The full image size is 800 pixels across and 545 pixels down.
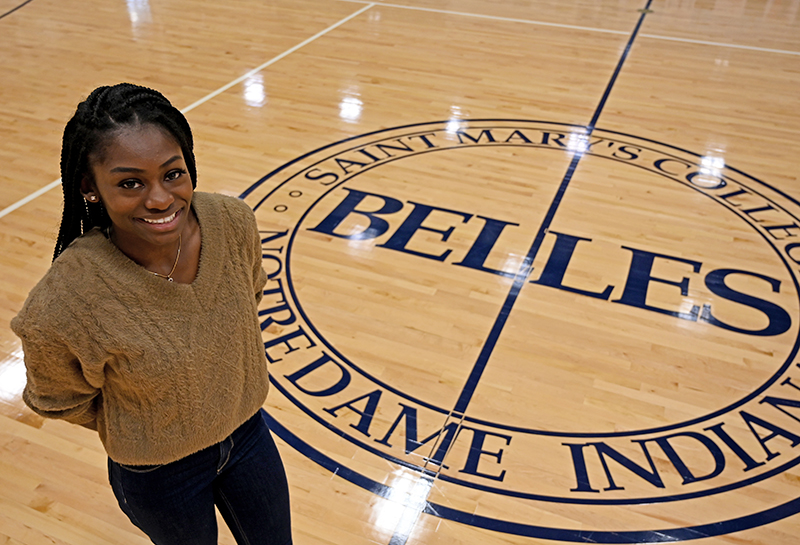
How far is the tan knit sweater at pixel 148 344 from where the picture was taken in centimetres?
114

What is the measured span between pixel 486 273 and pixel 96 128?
98.9 inches

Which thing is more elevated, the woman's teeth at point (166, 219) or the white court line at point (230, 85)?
the woman's teeth at point (166, 219)

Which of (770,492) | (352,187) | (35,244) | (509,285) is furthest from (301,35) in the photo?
(770,492)

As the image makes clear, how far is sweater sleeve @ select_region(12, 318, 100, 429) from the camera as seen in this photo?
115 cm

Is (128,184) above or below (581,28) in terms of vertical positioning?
above

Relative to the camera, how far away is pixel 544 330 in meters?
3.10

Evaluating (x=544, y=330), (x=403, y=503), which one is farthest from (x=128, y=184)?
(x=544, y=330)

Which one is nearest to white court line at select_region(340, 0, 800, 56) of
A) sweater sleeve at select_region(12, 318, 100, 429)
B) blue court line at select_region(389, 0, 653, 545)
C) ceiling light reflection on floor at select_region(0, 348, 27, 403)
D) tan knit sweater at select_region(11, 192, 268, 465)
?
blue court line at select_region(389, 0, 653, 545)

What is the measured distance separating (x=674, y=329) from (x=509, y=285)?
78 centimetres

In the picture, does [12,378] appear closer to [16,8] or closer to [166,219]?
[166,219]

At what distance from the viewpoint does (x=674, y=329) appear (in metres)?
3.10

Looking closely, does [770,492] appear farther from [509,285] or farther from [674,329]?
[509,285]

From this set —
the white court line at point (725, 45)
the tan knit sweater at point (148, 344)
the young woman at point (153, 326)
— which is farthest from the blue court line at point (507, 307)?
the white court line at point (725, 45)

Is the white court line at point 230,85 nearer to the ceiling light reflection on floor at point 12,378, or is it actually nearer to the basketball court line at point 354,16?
the basketball court line at point 354,16
